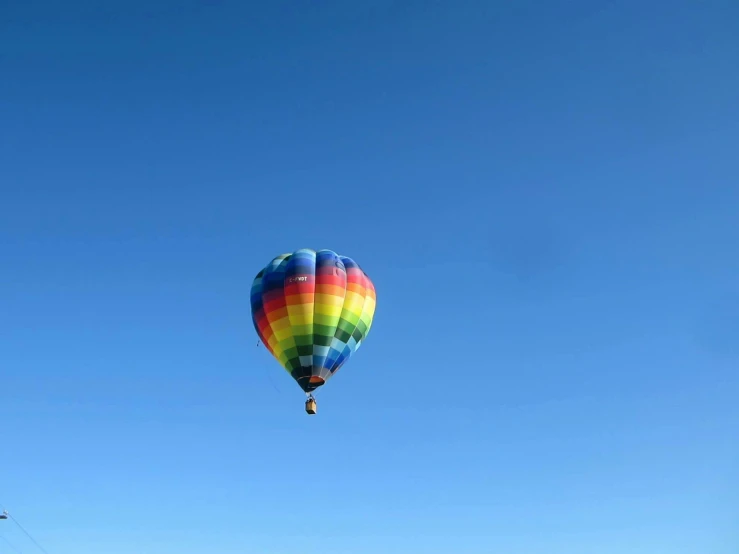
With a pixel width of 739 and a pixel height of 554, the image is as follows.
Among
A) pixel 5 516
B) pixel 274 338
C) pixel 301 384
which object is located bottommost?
pixel 5 516

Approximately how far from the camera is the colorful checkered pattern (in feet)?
145

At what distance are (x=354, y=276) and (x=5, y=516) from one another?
2925 cm

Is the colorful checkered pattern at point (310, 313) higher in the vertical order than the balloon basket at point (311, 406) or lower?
higher

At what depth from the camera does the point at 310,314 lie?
44125mm

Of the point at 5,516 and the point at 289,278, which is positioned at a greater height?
the point at 289,278

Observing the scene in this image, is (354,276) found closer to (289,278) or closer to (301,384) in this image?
(289,278)

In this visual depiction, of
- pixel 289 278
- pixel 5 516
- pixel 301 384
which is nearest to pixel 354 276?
pixel 289 278

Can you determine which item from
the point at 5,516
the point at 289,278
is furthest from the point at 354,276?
the point at 5,516

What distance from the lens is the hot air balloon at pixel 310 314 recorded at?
44.2 meters

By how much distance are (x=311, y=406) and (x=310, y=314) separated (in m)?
5.88

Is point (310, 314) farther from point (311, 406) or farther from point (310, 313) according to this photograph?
point (311, 406)

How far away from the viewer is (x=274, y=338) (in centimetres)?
4550

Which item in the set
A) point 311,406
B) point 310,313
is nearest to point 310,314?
point 310,313

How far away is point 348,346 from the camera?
1812 inches
